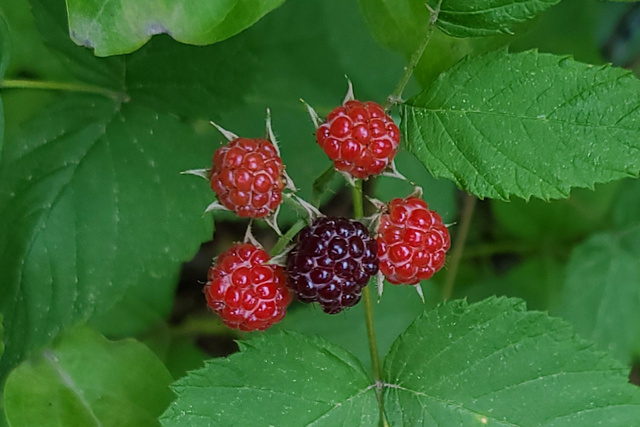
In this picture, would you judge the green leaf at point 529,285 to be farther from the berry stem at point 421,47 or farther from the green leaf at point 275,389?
the berry stem at point 421,47

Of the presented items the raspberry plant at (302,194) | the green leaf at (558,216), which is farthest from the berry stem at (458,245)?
the green leaf at (558,216)

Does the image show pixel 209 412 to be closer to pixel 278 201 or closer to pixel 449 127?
pixel 278 201

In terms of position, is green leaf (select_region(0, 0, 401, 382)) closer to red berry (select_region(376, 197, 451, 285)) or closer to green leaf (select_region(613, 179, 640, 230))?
red berry (select_region(376, 197, 451, 285))

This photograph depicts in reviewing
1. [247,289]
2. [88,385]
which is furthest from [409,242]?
[88,385]

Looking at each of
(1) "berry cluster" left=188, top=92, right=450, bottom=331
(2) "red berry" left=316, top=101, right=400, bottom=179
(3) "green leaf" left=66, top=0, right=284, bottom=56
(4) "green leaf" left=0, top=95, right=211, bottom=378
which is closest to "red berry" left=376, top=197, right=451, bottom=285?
(1) "berry cluster" left=188, top=92, right=450, bottom=331

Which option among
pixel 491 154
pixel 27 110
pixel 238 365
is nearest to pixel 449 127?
pixel 491 154

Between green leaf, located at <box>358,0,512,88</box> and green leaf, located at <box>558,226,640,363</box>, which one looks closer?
green leaf, located at <box>358,0,512,88</box>
